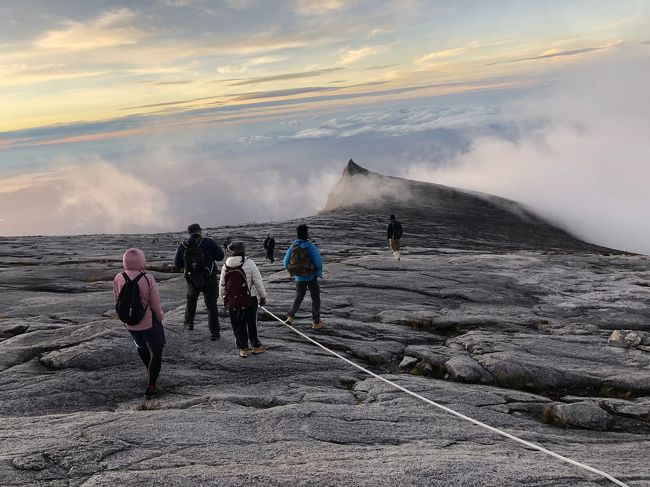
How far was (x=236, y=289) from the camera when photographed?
502 inches

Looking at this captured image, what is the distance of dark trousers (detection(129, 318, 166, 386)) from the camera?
425 inches

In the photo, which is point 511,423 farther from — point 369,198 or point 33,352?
point 369,198

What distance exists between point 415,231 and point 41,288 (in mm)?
46549

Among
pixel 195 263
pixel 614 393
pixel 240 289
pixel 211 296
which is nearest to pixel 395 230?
pixel 211 296

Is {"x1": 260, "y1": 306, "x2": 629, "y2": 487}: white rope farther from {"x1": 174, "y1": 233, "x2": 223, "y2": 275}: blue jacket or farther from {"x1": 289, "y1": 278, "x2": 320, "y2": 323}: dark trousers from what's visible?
{"x1": 174, "y1": 233, "x2": 223, "y2": 275}: blue jacket

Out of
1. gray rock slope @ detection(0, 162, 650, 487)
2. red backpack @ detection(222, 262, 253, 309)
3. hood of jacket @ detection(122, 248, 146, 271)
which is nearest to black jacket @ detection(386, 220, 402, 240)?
gray rock slope @ detection(0, 162, 650, 487)

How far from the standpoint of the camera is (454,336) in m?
17.5

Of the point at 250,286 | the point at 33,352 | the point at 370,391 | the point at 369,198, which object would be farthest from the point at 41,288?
the point at 369,198

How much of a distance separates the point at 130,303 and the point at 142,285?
47 cm

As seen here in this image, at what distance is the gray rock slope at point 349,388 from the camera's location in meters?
7.36

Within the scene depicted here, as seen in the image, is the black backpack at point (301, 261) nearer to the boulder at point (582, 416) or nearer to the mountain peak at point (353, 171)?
the boulder at point (582, 416)

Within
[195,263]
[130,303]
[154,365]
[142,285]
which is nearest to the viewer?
[130,303]

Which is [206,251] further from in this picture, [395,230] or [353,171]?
[353,171]

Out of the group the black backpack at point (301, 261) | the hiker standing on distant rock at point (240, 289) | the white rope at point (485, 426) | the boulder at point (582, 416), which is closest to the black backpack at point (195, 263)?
the hiker standing on distant rock at point (240, 289)
